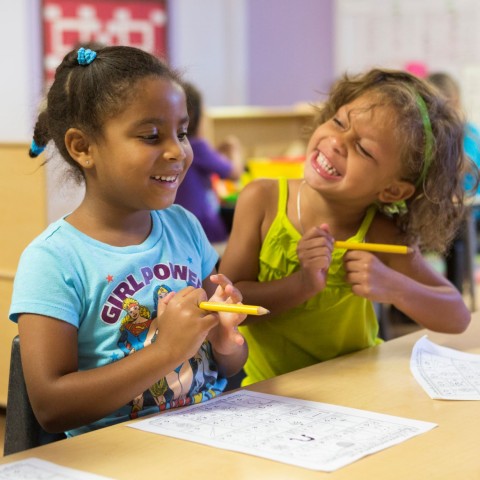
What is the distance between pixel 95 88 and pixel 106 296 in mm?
281

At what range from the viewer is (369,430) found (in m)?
1.03

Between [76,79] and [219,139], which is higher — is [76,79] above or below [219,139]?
above

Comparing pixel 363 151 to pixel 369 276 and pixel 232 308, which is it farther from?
pixel 232 308

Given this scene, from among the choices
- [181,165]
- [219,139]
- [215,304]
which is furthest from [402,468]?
[219,139]

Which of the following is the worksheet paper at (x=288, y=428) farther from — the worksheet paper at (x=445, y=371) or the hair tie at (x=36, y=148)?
the hair tie at (x=36, y=148)

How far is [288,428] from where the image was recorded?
1030mm

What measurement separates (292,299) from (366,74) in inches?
17.5

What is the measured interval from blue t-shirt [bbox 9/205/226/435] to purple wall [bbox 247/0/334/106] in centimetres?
472

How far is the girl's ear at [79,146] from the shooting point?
1.23 metres

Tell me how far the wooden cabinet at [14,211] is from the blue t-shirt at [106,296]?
1320mm

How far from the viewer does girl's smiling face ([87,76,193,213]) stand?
1198mm

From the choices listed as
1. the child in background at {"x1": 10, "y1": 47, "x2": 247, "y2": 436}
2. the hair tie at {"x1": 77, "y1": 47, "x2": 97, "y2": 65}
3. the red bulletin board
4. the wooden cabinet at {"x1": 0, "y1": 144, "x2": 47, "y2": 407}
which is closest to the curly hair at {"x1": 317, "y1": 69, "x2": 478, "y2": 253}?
the child in background at {"x1": 10, "y1": 47, "x2": 247, "y2": 436}

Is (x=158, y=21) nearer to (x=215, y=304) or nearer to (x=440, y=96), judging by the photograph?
(x=440, y=96)

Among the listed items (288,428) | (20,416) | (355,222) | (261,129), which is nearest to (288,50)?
(261,129)
